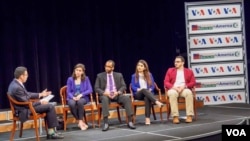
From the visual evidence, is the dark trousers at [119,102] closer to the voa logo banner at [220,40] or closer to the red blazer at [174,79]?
the red blazer at [174,79]

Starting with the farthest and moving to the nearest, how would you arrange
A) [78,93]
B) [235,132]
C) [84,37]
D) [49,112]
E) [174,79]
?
[84,37], [174,79], [78,93], [49,112], [235,132]

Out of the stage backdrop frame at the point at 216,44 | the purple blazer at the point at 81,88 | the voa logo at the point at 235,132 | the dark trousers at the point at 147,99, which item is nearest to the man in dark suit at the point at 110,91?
the purple blazer at the point at 81,88

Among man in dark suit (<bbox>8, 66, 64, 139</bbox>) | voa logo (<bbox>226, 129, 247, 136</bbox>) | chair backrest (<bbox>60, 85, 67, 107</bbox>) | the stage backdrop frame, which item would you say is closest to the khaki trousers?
chair backrest (<bbox>60, 85, 67, 107</bbox>)

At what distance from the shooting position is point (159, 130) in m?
5.27

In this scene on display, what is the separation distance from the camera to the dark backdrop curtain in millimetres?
7066

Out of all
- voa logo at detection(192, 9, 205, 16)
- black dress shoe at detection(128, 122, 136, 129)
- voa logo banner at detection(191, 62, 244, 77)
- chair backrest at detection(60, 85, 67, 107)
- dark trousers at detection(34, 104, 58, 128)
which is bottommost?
black dress shoe at detection(128, 122, 136, 129)

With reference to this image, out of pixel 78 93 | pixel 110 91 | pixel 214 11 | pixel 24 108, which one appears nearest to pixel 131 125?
pixel 110 91

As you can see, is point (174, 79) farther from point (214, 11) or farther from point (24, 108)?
point (214, 11)

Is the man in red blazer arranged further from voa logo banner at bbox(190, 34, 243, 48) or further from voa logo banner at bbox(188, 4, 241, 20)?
voa logo banner at bbox(188, 4, 241, 20)

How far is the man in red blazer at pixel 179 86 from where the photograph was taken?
5773 mm

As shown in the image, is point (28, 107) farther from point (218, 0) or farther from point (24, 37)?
point (218, 0)

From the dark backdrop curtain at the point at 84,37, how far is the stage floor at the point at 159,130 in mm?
1638

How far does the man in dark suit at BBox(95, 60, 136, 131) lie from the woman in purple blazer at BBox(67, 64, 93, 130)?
19 cm

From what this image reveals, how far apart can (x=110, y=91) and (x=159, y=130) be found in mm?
1002
